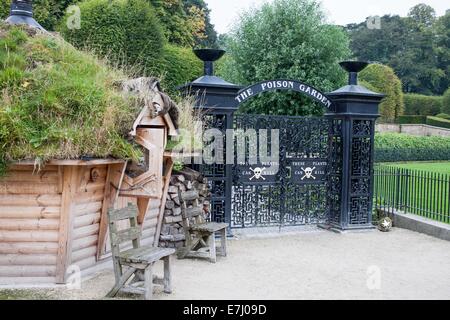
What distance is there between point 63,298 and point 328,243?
5196 millimetres

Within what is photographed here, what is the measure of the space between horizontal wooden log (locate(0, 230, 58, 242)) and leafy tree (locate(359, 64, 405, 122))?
3307 cm

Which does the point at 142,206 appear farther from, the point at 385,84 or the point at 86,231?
the point at 385,84

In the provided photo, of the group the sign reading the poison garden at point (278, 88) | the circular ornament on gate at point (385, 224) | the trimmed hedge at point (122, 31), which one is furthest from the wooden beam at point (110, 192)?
the trimmed hedge at point (122, 31)

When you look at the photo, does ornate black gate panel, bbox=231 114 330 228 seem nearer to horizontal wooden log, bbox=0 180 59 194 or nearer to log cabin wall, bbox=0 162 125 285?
log cabin wall, bbox=0 162 125 285

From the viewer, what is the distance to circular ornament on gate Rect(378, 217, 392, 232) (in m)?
10.5

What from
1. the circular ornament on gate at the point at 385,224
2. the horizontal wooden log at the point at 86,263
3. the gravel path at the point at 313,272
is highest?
the horizontal wooden log at the point at 86,263

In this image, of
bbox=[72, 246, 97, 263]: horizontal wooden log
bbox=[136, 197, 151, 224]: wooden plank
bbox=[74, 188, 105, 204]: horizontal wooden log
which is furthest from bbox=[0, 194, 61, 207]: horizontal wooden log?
bbox=[136, 197, 151, 224]: wooden plank

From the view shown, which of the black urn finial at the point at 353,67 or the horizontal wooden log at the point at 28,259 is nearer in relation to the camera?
the horizontal wooden log at the point at 28,259

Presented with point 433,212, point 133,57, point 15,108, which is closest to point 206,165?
point 15,108

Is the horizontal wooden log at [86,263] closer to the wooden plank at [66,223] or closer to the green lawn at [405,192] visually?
the wooden plank at [66,223]

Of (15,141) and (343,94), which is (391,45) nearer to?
(343,94)

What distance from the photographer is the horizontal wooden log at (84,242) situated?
20.8 ft

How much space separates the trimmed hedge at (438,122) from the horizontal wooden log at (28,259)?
131ft
